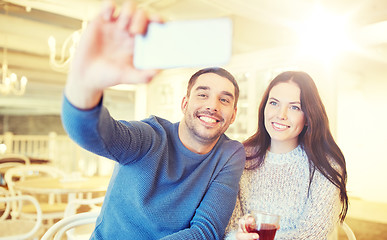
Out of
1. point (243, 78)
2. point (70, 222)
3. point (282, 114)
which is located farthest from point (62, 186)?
point (243, 78)

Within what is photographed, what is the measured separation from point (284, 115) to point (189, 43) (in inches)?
46.9

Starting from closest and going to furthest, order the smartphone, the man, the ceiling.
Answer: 1. the smartphone
2. the man
3. the ceiling

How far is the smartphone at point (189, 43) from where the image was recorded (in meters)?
0.53

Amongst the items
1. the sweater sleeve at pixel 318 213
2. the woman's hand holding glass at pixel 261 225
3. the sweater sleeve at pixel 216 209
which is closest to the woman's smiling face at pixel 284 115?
the sweater sleeve at pixel 318 213

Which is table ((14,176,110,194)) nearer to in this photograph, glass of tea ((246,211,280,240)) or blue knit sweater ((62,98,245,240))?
blue knit sweater ((62,98,245,240))

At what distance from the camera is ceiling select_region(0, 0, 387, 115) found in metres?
3.56

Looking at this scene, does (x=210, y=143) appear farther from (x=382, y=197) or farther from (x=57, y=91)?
(x=57, y=91)

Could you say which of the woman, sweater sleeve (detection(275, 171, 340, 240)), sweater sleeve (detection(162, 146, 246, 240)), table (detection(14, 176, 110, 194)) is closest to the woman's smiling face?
the woman

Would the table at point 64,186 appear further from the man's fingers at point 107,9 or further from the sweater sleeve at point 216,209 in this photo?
the man's fingers at point 107,9

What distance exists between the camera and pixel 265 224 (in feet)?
3.34

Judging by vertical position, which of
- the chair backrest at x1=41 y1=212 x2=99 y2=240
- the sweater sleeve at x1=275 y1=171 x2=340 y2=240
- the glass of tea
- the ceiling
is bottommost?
the chair backrest at x1=41 y1=212 x2=99 y2=240

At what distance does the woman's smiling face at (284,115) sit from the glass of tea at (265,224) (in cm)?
→ 69

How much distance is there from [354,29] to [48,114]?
47.6 ft

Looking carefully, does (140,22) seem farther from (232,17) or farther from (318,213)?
(232,17)
